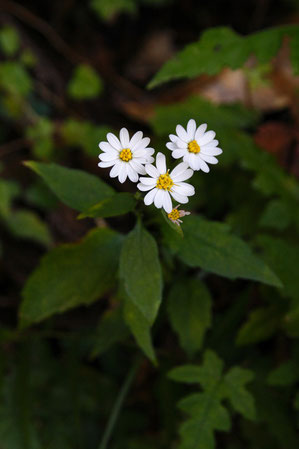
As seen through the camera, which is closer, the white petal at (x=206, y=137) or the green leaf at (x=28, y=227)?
the white petal at (x=206, y=137)

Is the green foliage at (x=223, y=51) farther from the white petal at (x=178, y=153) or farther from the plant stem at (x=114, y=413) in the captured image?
the plant stem at (x=114, y=413)

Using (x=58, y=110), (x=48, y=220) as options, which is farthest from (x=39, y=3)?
(x=48, y=220)

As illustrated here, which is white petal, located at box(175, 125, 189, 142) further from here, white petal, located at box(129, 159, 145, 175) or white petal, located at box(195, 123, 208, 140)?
white petal, located at box(129, 159, 145, 175)

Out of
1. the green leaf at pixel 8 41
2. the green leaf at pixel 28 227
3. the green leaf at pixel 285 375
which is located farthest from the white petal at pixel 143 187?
the green leaf at pixel 8 41

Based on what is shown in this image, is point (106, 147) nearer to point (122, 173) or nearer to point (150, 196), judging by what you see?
point (122, 173)

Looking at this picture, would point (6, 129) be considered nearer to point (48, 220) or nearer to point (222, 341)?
point (48, 220)

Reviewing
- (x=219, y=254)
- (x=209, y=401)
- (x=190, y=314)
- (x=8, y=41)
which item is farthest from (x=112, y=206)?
(x=8, y=41)
